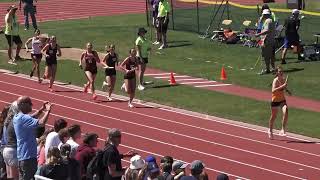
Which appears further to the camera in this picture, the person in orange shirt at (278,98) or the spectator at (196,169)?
the person in orange shirt at (278,98)

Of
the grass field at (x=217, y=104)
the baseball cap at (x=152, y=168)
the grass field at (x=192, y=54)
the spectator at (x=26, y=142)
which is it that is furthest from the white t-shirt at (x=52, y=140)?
the grass field at (x=192, y=54)

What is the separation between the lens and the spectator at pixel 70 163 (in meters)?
10.9

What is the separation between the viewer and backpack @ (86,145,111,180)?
11.3 meters

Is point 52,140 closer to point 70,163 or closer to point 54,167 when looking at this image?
point 70,163

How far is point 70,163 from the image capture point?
35.9 ft

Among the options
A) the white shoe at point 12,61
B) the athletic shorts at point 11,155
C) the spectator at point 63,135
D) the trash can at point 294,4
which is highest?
the spectator at point 63,135

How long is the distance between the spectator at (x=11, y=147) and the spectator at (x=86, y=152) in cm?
113

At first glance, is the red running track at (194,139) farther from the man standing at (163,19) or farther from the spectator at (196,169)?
the man standing at (163,19)

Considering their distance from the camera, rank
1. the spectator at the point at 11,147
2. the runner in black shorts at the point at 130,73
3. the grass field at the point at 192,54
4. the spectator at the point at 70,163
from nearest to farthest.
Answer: the spectator at the point at 70,163, the spectator at the point at 11,147, the runner in black shorts at the point at 130,73, the grass field at the point at 192,54

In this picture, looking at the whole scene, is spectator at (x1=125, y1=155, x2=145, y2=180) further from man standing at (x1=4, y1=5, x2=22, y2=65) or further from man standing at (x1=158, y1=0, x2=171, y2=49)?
man standing at (x1=158, y1=0, x2=171, y2=49)

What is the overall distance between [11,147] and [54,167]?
6.10 ft

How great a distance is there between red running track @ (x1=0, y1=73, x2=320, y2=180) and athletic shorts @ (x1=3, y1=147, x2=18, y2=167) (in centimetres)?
486

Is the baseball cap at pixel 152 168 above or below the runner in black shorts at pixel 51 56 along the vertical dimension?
above

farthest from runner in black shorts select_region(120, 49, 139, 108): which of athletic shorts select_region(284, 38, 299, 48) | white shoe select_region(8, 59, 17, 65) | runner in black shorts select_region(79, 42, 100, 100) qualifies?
white shoe select_region(8, 59, 17, 65)
